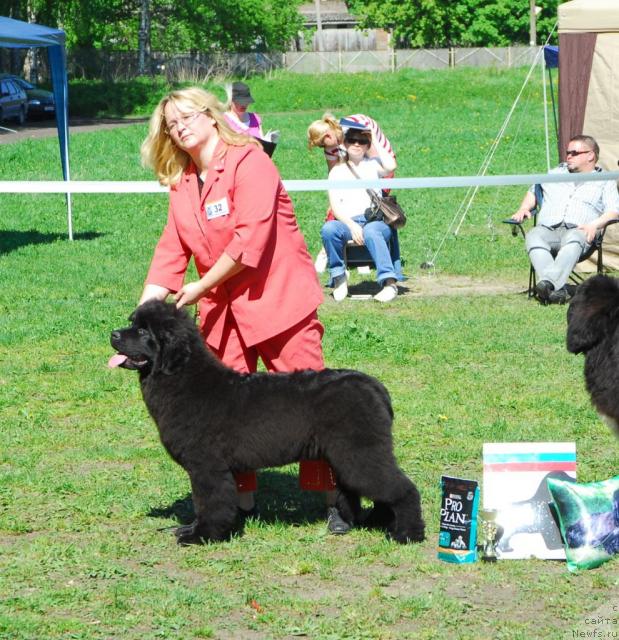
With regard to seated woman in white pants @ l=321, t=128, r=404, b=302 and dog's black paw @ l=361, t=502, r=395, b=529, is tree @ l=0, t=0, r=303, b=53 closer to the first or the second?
seated woman in white pants @ l=321, t=128, r=404, b=302

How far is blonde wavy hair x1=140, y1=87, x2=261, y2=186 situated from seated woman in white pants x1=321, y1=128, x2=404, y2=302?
5734mm


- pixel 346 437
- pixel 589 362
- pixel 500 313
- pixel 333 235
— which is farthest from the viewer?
pixel 333 235

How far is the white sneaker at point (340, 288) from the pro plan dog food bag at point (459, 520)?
246 inches

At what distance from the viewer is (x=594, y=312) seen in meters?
4.98

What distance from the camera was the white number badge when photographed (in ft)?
15.9

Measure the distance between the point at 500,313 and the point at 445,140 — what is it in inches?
665

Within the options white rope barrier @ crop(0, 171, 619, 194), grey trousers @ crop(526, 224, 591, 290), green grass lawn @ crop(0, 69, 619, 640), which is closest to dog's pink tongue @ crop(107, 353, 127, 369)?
green grass lawn @ crop(0, 69, 619, 640)

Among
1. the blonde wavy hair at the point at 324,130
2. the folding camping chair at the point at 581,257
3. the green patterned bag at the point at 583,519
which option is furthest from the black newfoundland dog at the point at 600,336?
the blonde wavy hair at the point at 324,130

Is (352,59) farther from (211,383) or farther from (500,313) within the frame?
(211,383)

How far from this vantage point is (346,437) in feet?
15.4

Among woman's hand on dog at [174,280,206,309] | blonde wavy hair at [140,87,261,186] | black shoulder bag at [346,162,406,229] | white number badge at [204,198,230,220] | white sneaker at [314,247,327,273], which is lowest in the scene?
white sneaker at [314,247,327,273]

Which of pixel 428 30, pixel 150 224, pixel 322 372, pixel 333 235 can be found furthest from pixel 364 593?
pixel 428 30

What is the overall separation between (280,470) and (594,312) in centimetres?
209

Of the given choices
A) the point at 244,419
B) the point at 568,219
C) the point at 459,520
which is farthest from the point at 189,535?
the point at 568,219
